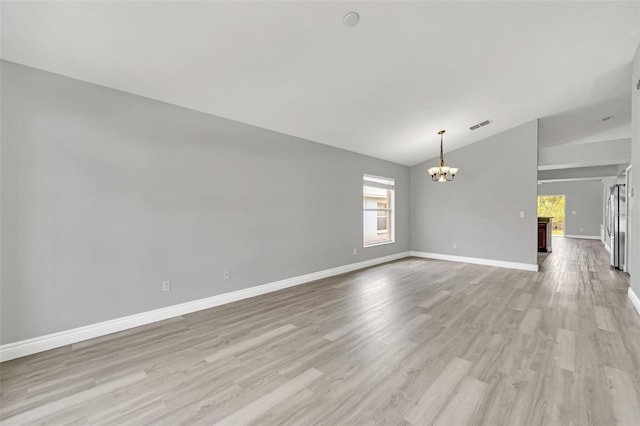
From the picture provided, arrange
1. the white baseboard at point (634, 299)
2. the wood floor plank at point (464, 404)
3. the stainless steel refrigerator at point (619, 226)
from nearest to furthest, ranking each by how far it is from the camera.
Answer: 1. the wood floor plank at point (464, 404)
2. the white baseboard at point (634, 299)
3. the stainless steel refrigerator at point (619, 226)

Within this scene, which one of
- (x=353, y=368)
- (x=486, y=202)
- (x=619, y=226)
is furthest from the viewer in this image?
(x=486, y=202)

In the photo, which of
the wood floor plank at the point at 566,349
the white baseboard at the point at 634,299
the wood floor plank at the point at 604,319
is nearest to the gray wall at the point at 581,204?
the white baseboard at the point at 634,299

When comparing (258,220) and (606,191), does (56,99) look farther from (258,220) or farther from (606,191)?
(606,191)

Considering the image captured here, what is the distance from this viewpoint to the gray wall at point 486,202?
19.2ft

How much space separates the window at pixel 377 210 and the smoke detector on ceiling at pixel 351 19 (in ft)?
12.7

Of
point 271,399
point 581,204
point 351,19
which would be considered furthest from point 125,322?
point 581,204

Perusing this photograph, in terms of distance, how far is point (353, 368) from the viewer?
7.21ft

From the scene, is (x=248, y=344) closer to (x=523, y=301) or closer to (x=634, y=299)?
(x=523, y=301)

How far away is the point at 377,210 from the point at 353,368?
193 inches

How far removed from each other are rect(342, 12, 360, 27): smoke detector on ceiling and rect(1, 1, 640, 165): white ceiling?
51 mm

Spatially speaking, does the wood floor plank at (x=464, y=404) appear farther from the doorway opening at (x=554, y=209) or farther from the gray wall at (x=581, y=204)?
the doorway opening at (x=554, y=209)

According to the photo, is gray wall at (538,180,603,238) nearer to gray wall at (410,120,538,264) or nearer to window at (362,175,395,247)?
gray wall at (410,120,538,264)

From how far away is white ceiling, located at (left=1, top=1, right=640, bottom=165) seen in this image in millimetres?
2197

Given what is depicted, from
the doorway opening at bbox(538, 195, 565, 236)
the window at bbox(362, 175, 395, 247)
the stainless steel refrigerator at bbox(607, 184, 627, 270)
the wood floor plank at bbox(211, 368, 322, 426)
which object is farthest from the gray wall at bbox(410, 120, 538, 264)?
the doorway opening at bbox(538, 195, 565, 236)
